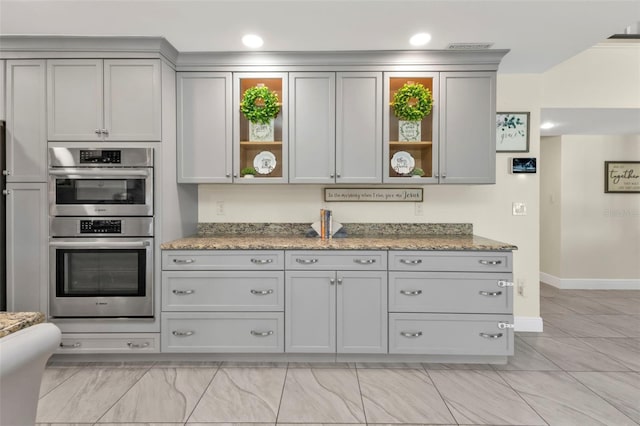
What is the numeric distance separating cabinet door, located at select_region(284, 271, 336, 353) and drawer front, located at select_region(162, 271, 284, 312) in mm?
Result: 93

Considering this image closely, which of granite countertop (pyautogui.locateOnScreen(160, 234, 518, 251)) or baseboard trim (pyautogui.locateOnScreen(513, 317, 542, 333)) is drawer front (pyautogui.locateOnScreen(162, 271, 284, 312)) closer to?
granite countertop (pyautogui.locateOnScreen(160, 234, 518, 251))

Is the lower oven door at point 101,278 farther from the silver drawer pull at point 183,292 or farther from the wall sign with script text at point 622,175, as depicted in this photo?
the wall sign with script text at point 622,175

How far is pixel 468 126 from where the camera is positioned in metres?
3.01

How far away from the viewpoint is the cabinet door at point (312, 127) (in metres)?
3.01

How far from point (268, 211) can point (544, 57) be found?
110 inches

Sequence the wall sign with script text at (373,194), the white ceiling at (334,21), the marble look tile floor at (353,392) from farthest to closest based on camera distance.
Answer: the wall sign with script text at (373,194)
the white ceiling at (334,21)
the marble look tile floor at (353,392)

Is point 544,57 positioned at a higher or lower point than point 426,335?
higher

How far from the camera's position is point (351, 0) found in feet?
7.41

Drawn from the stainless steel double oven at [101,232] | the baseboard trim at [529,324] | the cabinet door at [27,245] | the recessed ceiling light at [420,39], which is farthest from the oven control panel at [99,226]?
the baseboard trim at [529,324]

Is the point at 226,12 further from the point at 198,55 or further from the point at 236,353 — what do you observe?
the point at 236,353

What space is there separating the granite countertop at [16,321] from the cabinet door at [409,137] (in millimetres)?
2561

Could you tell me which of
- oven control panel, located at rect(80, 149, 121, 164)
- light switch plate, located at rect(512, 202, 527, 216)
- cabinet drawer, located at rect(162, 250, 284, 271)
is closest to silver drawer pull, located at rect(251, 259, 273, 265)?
cabinet drawer, located at rect(162, 250, 284, 271)

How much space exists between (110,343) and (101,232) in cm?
87

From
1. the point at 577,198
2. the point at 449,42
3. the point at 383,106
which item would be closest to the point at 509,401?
the point at 383,106
